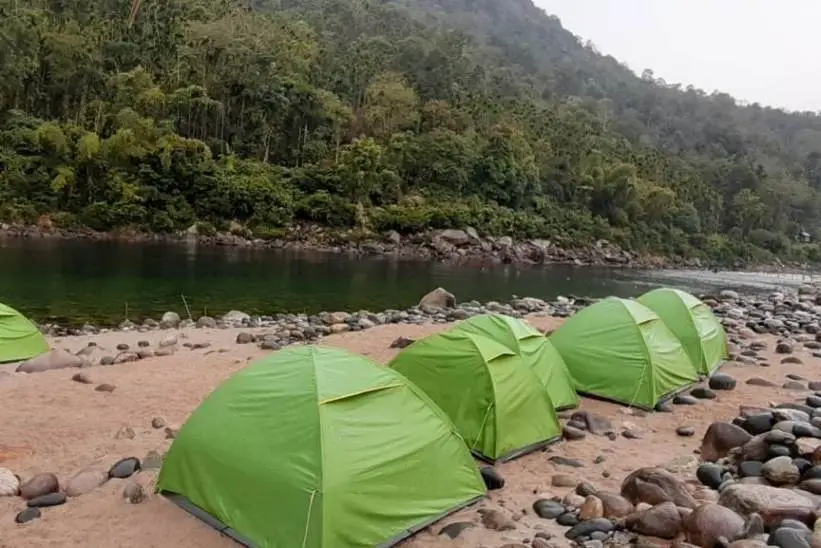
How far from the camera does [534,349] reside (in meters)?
8.46

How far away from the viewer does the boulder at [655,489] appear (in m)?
5.43

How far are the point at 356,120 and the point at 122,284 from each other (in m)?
42.7

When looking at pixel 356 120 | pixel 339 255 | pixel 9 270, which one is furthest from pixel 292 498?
pixel 356 120

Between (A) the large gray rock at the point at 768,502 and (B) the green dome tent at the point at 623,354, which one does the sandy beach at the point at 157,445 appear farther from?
(A) the large gray rock at the point at 768,502

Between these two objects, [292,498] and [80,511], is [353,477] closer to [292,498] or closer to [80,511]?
[292,498]

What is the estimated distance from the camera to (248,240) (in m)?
47.4

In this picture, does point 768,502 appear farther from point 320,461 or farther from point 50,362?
point 50,362

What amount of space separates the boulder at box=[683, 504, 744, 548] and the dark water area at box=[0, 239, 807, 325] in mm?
14985

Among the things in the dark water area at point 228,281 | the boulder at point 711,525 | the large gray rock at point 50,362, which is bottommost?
the dark water area at point 228,281

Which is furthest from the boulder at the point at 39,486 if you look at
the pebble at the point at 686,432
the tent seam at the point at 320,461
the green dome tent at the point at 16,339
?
the pebble at the point at 686,432

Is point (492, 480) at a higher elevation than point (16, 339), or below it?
higher

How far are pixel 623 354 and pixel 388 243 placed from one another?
42129mm

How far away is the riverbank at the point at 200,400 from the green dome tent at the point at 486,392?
265 millimetres

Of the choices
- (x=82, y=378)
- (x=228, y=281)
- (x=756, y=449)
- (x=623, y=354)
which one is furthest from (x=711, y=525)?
(x=228, y=281)
